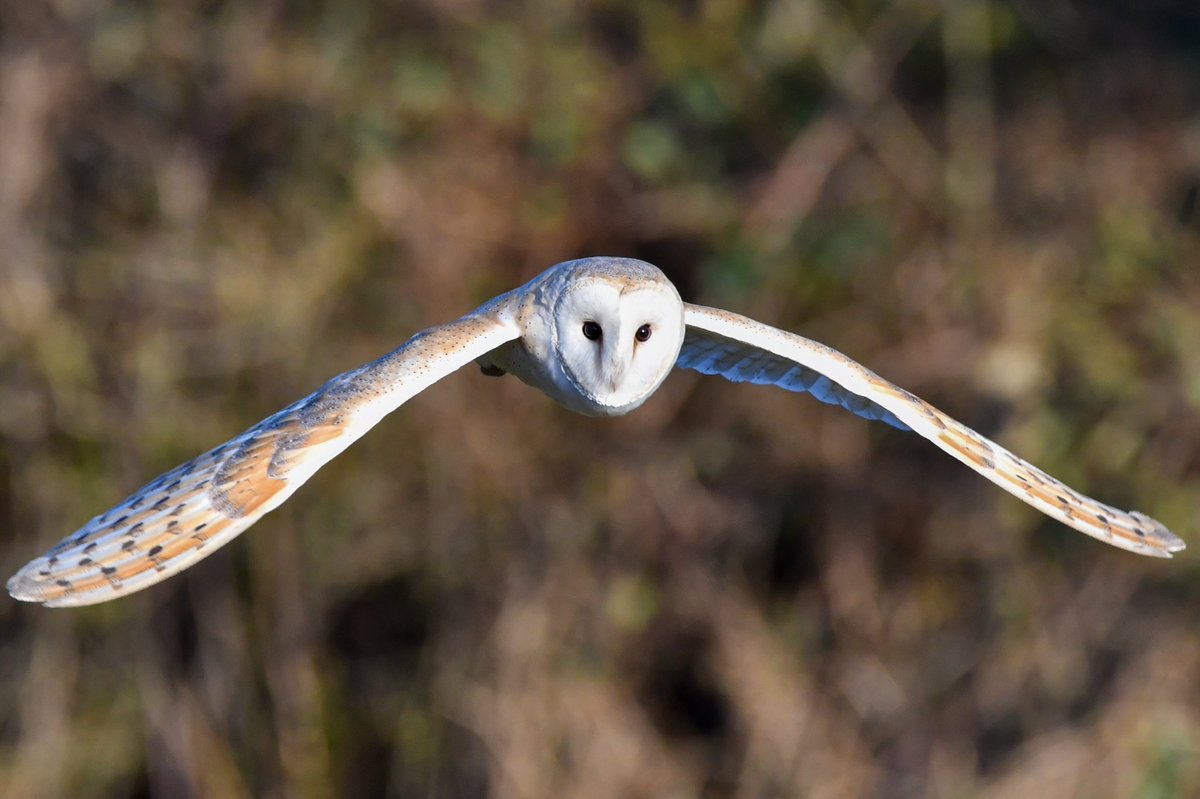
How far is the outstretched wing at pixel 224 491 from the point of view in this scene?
2.65 m

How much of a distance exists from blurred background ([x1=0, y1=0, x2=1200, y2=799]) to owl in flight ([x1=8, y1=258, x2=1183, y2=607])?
3.11m

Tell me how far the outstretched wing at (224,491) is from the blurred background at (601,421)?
346 centimetres

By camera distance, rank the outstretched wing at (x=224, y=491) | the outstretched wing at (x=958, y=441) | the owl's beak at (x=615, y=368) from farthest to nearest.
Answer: the outstretched wing at (x=958, y=441), the owl's beak at (x=615, y=368), the outstretched wing at (x=224, y=491)

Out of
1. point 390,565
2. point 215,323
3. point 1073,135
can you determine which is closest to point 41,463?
point 215,323

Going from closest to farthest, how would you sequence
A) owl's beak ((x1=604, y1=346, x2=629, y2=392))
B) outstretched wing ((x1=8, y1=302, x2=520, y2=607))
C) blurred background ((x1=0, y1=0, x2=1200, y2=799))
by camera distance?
outstretched wing ((x1=8, y1=302, x2=520, y2=607)) < owl's beak ((x1=604, y1=346, x2=629, y2=392)) < blurred background ((x1=0, y1=0, x2=1200, y2=799))

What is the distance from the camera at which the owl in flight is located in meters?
2.72

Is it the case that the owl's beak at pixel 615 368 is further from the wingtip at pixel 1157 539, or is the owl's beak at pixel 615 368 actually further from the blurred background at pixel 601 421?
the blurred background at pixel 601 421

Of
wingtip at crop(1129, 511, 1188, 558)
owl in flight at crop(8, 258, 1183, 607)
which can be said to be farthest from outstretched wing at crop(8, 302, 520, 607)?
wingtip at crop(1129, 511, 1188, 558)

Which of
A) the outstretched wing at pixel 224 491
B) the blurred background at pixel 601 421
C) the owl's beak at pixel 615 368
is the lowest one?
the outstretched wing at pixel 224 491

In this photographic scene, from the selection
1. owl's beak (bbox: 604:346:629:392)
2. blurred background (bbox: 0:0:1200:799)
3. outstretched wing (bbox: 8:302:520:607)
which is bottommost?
outstretched wing (bbox: 8:302:520:607)

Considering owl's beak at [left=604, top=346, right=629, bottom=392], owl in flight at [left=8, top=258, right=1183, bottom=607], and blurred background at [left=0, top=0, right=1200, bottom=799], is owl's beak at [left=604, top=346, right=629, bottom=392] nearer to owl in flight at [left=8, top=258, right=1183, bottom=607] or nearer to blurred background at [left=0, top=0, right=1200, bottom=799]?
owl in flight at [left=8, top=258, right=1183, bottom=607]

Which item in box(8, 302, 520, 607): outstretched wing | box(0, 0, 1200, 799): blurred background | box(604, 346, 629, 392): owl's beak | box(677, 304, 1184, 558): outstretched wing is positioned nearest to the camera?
box(8, 302, 520, 607): outstretched wing

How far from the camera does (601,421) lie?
687 centimetres

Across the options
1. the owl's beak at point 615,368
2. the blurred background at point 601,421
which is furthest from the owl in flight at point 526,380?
the blurred background at point 601,421
